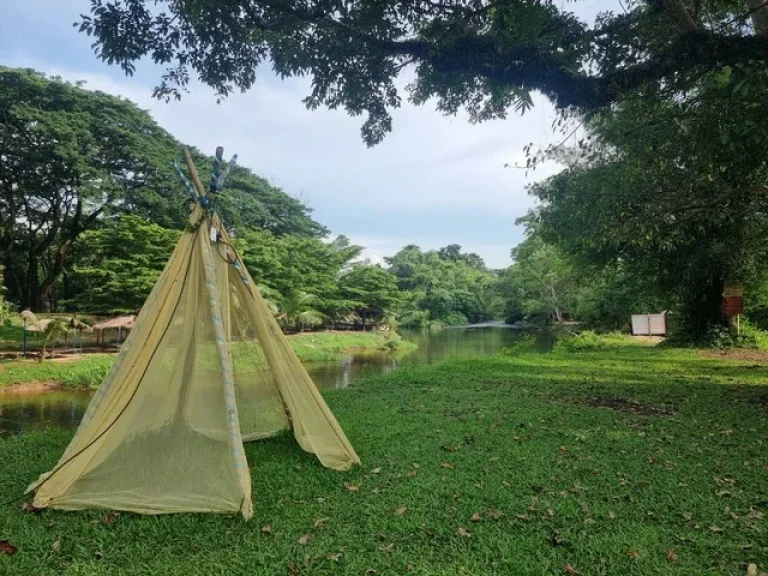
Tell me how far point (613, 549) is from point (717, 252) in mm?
13036

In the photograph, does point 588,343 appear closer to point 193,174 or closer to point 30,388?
point 193,174

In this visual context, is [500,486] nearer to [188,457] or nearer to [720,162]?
[188,457]

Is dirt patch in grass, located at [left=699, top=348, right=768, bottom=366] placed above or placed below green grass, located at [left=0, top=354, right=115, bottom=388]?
above

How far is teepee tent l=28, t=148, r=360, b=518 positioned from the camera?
3854 millimetres

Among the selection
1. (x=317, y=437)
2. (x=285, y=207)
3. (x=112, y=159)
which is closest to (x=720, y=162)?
(x=317, y=437)

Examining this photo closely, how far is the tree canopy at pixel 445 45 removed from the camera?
526cm

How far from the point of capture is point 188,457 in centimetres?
401

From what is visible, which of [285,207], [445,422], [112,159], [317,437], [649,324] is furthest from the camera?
[285,207]

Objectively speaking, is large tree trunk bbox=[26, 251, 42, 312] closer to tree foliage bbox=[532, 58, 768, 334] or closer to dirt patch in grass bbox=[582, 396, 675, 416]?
tree foliage bbox=[532, 58, 768, 334]

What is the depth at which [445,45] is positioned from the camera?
211 inches

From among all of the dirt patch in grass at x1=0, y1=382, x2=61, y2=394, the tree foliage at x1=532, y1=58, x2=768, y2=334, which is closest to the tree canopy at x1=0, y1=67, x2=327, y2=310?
the dirt patch in grass at x1=0, y1=382, x2=61, y2=394

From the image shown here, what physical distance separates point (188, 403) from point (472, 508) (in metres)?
2.46

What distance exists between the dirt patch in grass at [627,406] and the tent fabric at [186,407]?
4455 millimetres

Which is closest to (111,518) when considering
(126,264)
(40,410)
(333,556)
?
(333,556)
